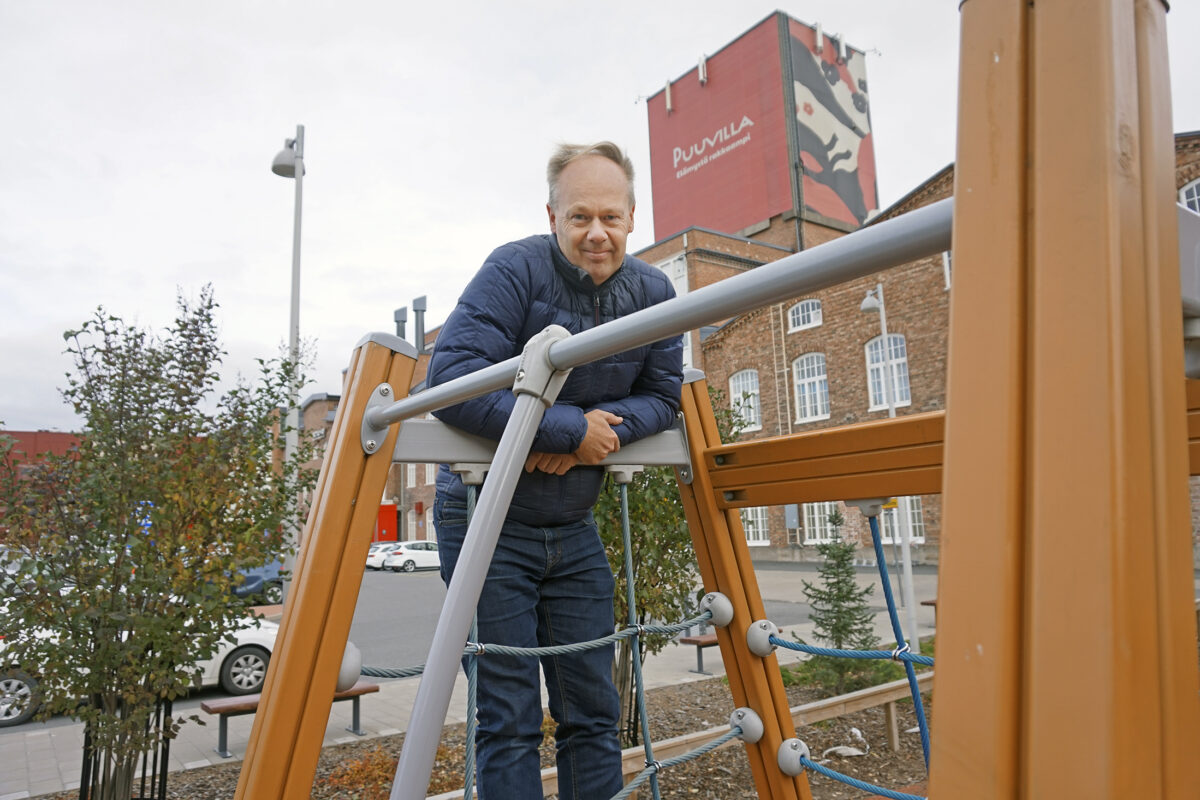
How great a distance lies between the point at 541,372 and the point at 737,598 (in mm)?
1071

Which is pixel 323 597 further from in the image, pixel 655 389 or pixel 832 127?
pixel 832 127

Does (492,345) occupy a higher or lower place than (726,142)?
lower

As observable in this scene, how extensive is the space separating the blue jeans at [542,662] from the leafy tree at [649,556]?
9.43 feet

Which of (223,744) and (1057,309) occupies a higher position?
(1057,309)

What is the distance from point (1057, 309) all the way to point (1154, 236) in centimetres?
8

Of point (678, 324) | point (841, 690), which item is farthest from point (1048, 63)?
point (841, 690)

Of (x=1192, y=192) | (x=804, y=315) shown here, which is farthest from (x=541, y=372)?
(x=804, y=315)

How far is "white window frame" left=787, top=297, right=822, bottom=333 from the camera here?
23922 millimetres

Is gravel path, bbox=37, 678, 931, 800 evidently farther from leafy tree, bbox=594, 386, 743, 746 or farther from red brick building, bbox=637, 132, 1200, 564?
red brick building, bbox=637, 132, 1200, 564

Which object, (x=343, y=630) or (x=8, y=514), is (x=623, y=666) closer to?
(x=8, y=514)

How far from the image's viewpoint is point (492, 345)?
5.27 feet

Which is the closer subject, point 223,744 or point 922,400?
point 223,744

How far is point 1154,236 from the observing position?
56 cm

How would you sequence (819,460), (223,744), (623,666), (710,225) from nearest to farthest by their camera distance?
(819,460)
(623,666)
(223,744)
(710,225)
